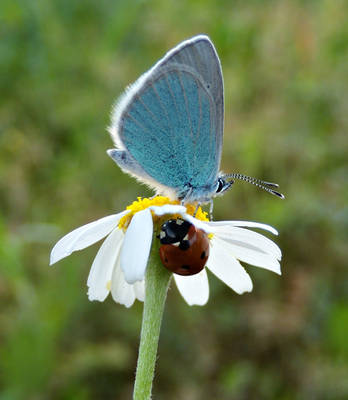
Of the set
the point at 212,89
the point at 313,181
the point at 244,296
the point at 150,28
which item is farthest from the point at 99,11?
the point at 212,89

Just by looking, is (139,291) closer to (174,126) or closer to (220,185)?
(220,185)

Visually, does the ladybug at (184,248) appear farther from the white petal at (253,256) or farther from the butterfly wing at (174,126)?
the butterfly wing at (174,126)

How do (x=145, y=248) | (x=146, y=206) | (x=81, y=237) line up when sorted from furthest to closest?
(x=146, y=206) < (x=81, y=237) < (x=145, y=248)

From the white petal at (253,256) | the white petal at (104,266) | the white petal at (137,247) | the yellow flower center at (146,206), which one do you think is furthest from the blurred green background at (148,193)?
the white petal at (137,247)

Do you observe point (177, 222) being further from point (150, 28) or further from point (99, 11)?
point (99, 11)

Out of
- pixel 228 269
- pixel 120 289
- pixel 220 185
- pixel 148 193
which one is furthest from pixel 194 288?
pixel 148 193

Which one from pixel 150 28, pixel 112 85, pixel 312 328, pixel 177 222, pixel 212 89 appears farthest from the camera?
pixel 150 28

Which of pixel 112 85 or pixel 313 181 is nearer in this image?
pixel 313 181
